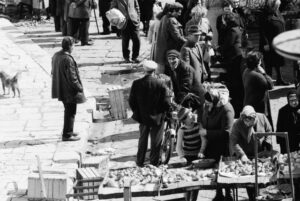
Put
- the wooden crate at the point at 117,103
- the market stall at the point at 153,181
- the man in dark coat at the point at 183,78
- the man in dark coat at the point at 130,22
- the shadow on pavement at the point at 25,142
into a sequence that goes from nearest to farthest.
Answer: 1. the market stall at the point at 153,181
2. the man in dark coat at the point at 183,78
3. the shadow on pavement at the point at 25,142
4. the wooden crate at the point at 117,103
5. the man in dark coat at the point at 130,22

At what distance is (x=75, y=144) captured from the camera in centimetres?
1524

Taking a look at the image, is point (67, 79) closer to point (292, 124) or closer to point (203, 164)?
point (203, 164)

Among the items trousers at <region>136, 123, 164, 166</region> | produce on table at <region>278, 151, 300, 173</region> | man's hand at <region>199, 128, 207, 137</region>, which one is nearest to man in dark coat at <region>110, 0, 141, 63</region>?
trousers at <region>136, 123, 164, 166</region>

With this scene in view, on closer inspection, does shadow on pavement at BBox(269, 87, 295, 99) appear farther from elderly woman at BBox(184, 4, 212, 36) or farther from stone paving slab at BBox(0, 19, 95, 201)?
stone paving slab at BBox(0, 19, 95, 201)

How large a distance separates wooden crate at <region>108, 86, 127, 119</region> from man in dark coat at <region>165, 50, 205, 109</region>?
265cm

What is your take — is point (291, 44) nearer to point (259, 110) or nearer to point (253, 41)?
point (259, 110)

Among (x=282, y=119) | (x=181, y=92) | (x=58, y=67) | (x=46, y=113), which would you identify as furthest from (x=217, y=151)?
(x=46, y=113)

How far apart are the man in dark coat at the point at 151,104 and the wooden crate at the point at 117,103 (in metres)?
3.42

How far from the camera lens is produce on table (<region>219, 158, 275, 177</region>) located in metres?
11.0

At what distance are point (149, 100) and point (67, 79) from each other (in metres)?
1.86

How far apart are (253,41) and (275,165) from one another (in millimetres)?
7635

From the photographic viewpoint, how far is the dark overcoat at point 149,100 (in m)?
13.1

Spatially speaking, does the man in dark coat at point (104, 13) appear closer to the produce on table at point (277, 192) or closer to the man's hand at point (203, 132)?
the man's hand at point (203, 132)

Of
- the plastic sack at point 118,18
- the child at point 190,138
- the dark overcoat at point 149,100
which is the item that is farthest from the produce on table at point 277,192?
the plastic sack at point 118,18
